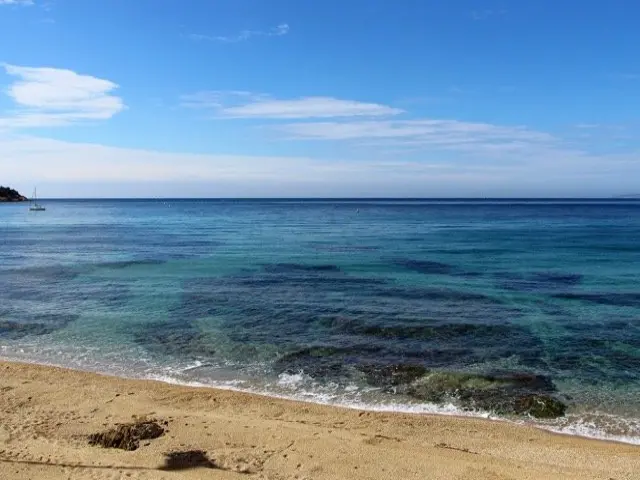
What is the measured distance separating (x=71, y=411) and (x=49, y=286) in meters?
17.8

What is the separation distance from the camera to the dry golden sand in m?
9.05

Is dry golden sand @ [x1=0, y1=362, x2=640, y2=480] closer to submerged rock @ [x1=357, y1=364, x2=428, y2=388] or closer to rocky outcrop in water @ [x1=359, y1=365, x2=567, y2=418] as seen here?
rocky outcrop in water @ [x1=359, y1=365, x2=567, y2=418]

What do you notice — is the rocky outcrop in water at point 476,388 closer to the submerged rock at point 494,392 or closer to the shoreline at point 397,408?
the submerged rock at point 494,392

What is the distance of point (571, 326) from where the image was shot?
19.1 meters

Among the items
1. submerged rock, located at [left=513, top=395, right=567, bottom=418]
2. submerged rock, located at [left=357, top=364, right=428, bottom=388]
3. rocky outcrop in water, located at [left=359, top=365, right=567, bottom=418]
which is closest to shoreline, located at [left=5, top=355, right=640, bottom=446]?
submerged rock, located at [left=513, top=395, right=567, bottom=418]

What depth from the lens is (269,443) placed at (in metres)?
10.2

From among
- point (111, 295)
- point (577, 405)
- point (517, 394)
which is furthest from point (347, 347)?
point (111, 295)

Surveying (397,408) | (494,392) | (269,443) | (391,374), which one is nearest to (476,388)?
(494,392)

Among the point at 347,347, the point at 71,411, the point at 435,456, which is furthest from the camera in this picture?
the point at 347,347

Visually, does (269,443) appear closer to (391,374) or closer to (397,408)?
(397,408)

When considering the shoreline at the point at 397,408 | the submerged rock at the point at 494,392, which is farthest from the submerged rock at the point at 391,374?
the shoreline at the point at 397,408

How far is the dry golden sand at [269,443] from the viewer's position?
9055mm

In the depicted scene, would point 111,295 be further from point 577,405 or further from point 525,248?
point 525,248

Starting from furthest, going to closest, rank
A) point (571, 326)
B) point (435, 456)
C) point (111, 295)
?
point (111, 295)
point (571, 326)
point (435, 456)
